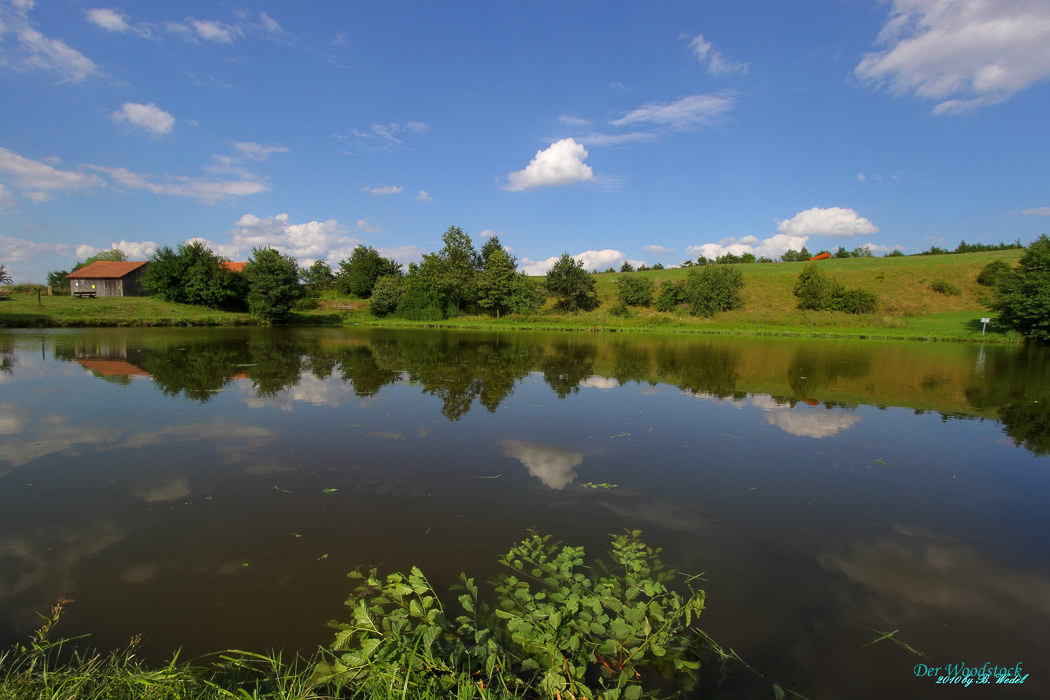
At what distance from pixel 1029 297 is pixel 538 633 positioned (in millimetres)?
42759

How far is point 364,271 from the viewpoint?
5847 centimetres

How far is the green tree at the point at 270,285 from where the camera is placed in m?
39.7

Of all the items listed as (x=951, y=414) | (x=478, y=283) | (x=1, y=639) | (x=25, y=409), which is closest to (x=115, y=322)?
(x=478, y=283)

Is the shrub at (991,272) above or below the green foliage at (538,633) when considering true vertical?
above

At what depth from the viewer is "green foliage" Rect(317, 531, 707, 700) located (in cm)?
234

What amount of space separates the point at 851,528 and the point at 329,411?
8.21 metres

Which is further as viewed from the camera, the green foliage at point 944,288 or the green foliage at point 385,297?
the green foliage at point 944,288

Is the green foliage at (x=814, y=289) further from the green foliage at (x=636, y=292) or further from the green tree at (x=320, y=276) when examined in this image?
the green tree at (x=320, y=276)

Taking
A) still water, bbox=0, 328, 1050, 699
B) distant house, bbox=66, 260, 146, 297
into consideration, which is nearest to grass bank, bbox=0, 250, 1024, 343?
distant house, bbox=66, 260, 146, 297

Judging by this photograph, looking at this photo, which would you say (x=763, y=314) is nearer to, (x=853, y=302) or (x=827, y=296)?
(x=827, y=296)

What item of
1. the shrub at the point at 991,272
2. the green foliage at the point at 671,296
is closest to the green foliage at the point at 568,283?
the green foliage at the point at 671,296

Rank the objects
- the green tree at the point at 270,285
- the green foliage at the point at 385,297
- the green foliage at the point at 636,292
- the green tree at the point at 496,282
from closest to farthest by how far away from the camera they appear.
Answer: the green tree at the point at 270,285 → the green tree at the point at 496,282 → the green foliage at the point at 385,297 → the green foliage at the point at 636,292

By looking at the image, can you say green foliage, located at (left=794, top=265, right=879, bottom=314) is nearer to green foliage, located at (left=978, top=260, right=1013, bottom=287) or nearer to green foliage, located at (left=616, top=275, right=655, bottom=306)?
green foliage, located at (left=978, top=260, right=1013, bottom=287)

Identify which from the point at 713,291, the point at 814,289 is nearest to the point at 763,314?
the point at 713,291
